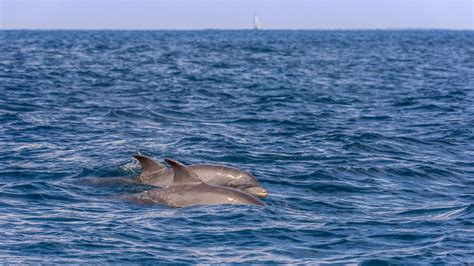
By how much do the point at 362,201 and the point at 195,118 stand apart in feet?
42.1

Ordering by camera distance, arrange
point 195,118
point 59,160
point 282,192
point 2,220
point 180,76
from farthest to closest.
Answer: point 180,76 < point 195,118 < point 59,160 < point 282,192 < point 2,220

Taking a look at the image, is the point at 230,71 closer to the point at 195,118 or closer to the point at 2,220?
the point at 195,118

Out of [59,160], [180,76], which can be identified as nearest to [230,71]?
[180,76]

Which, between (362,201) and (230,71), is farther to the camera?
(230,71)

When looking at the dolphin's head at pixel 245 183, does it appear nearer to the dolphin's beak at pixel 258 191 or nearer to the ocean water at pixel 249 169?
the dolphin's beak at pixel 258 191

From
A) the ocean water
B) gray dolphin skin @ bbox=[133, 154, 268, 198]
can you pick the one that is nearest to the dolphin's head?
gray dolphin skin @ bbox=[133, 154, 268, 198]

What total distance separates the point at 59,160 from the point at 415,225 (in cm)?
907

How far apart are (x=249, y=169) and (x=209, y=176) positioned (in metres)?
2.68

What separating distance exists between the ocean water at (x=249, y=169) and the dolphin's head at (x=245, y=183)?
385 millimetres

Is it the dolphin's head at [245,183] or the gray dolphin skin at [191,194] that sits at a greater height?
the gray dolphin skin at [191,194]

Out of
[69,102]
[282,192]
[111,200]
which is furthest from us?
[69,102]

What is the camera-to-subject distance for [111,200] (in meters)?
15.5

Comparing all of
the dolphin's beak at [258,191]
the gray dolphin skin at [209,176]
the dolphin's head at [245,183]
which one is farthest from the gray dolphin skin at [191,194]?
the gray dolphin skin at [209,176]

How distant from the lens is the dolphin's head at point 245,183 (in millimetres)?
16234
